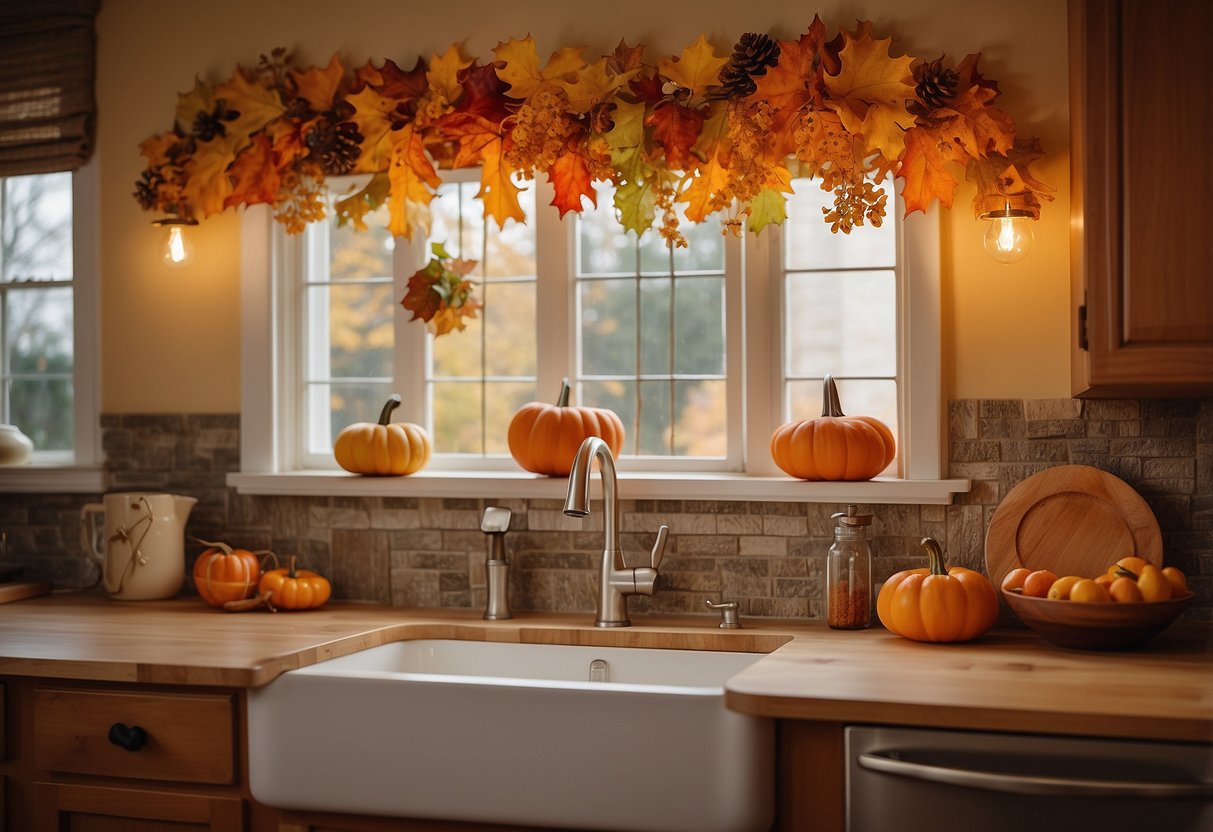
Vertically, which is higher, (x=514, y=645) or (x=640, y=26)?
(x=640, y=26)

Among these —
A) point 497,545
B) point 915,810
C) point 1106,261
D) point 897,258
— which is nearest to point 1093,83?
point 1106,261

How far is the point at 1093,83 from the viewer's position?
2.23m

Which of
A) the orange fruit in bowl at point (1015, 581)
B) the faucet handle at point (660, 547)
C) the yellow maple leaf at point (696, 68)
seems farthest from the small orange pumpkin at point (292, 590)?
the orange fruit in bowl at point (1015, 581)

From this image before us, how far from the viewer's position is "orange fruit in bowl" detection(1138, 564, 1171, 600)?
2.14 m

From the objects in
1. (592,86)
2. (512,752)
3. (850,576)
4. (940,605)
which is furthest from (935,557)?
(592,86)

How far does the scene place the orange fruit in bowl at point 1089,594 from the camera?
214 centimetres

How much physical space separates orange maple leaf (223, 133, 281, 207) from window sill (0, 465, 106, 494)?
832mm

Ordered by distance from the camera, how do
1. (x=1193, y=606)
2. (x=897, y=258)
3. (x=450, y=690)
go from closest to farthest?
1. (x=450, y=690)
2. (x=1193, y=606)
3. (x=897, y=258)

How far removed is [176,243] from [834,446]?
1.68 metres

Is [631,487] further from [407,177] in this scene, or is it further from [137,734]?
[137,734]

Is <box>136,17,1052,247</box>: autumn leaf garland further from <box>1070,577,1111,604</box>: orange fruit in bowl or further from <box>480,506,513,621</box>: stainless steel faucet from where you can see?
<box>1070,577,1111,604</box>: orange fruit in bowl

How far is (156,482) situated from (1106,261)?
7.62 feet

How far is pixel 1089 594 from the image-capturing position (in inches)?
84.7

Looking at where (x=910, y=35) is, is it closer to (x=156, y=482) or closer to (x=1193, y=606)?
(x=1193, y=606)
